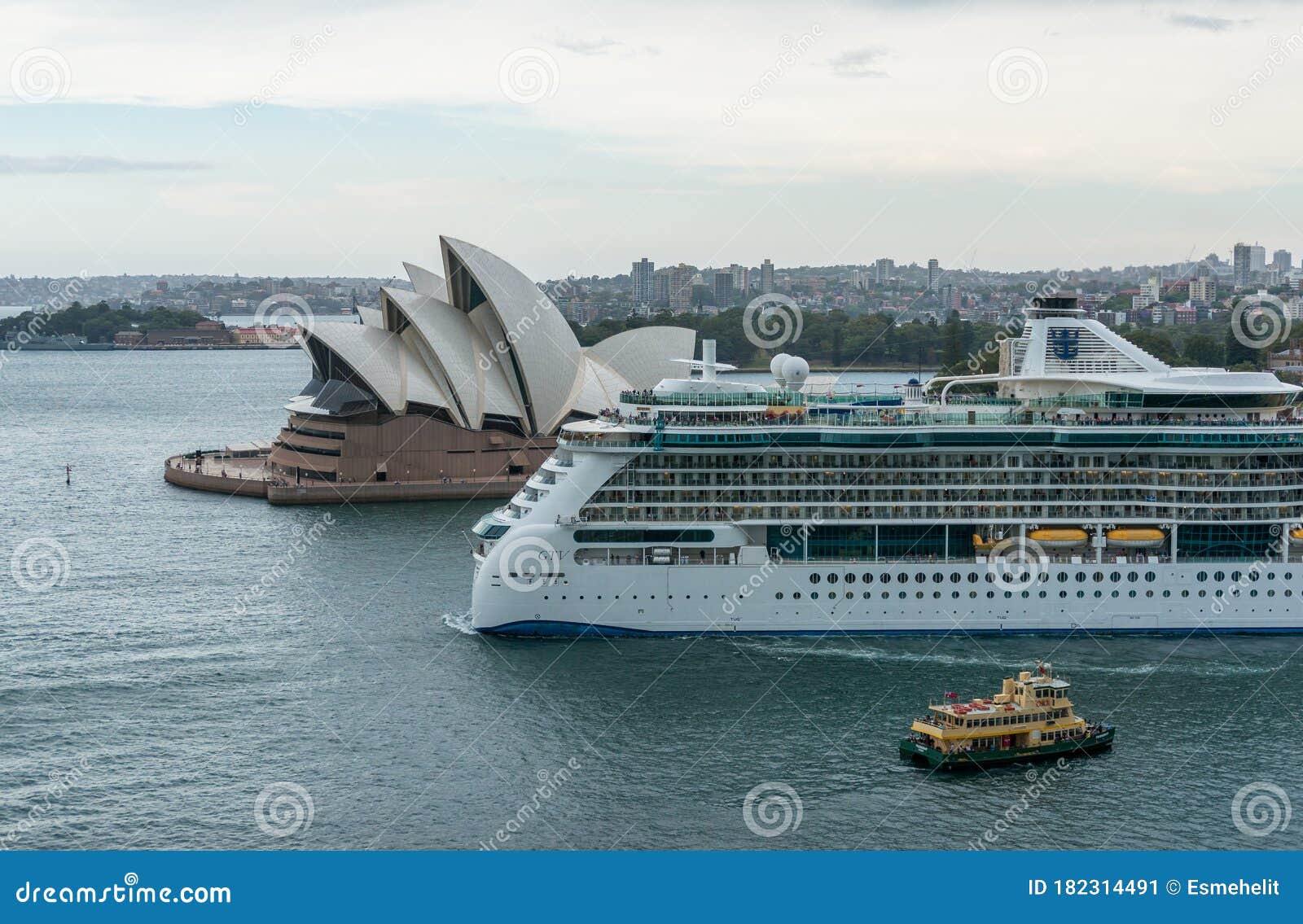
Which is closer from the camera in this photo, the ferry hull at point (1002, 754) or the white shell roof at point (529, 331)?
the ferry hull at point (1002, 754)

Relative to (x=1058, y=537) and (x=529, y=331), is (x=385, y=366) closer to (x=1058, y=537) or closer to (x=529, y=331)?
(x=529, y=331)

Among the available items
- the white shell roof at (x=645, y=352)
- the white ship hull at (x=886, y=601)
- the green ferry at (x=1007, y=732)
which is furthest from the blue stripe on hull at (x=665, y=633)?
the white shell roof at (x=645, y=352)

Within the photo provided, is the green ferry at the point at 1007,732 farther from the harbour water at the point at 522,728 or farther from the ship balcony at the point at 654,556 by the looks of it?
the ship balcony at the point at 654,556

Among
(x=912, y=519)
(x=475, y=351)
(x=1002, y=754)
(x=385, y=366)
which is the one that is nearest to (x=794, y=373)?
(x=912, y=519)

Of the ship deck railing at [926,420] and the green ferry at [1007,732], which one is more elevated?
the ship deck railing at [926,420]

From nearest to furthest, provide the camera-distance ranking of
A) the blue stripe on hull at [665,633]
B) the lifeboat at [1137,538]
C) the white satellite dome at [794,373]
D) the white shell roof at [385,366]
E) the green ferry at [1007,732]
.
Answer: the green ferry at [1007,732] → the blue stripe on hull at [665,633] → the lifeboat at [1137,538] → the white satellite dome at [794,373] → the white shell roof at [385,366]
